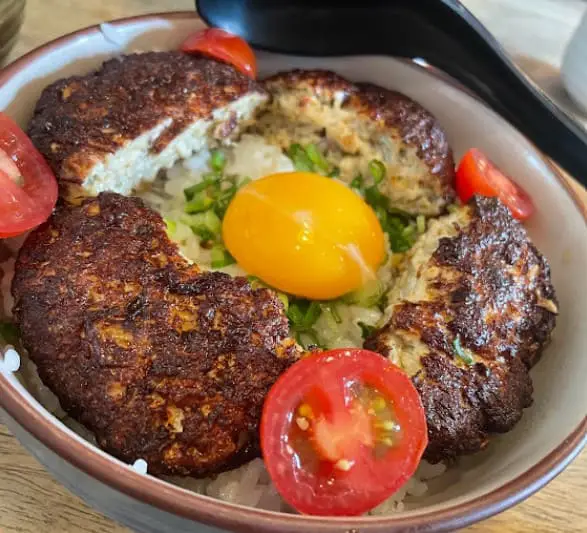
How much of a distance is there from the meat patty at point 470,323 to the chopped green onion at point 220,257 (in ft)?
1.78

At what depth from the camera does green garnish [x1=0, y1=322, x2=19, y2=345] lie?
1.86 m

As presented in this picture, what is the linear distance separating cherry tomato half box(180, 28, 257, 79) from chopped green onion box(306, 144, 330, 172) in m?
0.36

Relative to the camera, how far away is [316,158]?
2426mm

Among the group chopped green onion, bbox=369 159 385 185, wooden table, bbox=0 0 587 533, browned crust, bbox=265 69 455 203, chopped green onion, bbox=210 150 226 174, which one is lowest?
wooden table, bbox=0 0 587 533

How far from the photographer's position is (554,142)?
2.29m

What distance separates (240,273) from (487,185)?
3.14 feet

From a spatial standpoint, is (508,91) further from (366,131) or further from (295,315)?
(295,315)

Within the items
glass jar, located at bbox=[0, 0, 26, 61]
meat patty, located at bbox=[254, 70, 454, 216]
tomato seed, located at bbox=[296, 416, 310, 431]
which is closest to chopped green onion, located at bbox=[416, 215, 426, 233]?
meat patty, located at bbox=[254, 70, 454, 216]

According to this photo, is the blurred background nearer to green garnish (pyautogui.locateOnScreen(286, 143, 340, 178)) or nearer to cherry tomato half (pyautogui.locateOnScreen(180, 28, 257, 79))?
cherry tomato half (pyautogui.locateOnScreen(180, 28, 257, 79))

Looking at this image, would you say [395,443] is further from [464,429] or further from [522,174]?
[522,174]

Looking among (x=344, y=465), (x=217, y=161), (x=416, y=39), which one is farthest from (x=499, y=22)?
(x=344, y=465)

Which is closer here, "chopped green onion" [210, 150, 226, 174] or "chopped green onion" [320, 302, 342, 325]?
"chopped green onion" [320, 302, 342, 325]

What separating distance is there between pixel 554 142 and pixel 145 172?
1418 millimetres

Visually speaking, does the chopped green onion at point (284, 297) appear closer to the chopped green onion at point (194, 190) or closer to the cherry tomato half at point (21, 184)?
the chopped green onion at point (194, 190)
